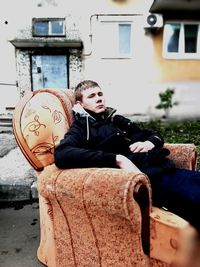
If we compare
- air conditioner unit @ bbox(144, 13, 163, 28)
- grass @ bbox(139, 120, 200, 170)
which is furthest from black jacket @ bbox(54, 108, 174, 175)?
air conditioner unit @ bbox(144, 13, 163, 28)

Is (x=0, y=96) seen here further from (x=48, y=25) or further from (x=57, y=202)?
(x=57, y=202)

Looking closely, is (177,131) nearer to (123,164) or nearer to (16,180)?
(16,180)

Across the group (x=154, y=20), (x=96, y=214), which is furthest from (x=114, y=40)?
(x=96, y=214)

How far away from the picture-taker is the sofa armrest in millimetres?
2295

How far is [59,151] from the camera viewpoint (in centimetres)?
185

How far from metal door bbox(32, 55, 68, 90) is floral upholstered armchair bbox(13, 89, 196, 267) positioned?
8087mm

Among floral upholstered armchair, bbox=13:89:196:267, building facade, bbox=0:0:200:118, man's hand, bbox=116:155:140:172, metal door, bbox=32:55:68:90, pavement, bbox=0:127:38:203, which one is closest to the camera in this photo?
floral upholstered armchair, bbox=13:89:196:267

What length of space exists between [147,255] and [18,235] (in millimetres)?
1379

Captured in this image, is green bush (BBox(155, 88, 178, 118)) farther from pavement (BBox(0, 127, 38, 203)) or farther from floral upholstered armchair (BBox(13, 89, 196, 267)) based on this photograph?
A: floral upholstered armchair (BBox(13, 89, 196, 267))

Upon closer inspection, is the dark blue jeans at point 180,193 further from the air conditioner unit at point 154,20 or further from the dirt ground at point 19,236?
the air conditioner unit at point 154,20

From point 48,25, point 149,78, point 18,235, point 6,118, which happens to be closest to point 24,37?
point 48,25

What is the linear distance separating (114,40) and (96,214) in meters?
8.88

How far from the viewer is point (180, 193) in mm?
1750

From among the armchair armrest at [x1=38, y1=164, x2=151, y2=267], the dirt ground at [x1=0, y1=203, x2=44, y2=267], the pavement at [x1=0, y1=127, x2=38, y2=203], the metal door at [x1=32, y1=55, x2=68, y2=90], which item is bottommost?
the dirt ground at [x1=0, y1=203, x2=44, y2=267]
